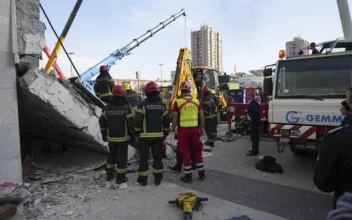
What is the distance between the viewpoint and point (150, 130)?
4.62 m

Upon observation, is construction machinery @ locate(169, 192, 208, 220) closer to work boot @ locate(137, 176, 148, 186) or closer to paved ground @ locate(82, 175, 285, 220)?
paved ground @ locate(82, 175, 285, 220)

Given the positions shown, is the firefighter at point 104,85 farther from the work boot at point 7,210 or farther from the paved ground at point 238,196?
the work boot at point 7,210

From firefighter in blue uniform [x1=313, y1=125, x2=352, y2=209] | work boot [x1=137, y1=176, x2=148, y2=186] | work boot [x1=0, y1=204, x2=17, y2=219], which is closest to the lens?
firefighter in blue uniform [x1=313, y1=125, x2=352, y2=209]

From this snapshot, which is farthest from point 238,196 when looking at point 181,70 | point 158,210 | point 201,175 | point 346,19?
point 346,19

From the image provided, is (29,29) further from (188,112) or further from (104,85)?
(188,112)

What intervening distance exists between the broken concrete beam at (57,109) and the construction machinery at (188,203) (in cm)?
226

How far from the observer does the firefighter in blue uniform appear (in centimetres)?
166

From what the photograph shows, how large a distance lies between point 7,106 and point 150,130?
2265 millimetres

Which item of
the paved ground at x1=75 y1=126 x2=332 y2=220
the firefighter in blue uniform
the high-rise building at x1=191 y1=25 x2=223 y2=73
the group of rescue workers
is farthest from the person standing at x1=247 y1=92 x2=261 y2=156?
the high-rise building at x1=191 y1=25 x2=223 y2=73

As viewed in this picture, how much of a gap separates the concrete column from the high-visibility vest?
9.00 ft

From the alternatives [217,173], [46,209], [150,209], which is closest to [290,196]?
[217,173]

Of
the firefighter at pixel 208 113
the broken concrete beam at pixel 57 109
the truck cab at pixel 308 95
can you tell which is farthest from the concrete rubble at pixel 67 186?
the truck cab at pixel 308 95

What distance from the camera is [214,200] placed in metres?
3.97

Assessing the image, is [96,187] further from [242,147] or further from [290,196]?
[242,147]
